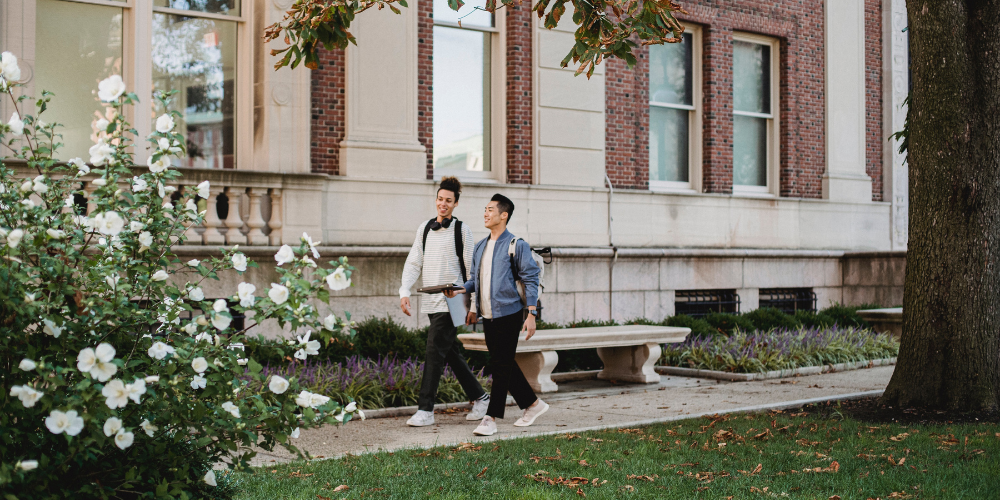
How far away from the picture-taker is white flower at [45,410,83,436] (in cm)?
337

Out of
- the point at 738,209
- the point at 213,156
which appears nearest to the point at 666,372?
the point at 738,209

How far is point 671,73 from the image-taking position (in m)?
16.4

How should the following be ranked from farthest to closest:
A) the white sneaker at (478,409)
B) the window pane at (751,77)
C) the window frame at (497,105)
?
the window pane at (751,77) < the window frame at (497,105) < the white sneaker at (478,409)

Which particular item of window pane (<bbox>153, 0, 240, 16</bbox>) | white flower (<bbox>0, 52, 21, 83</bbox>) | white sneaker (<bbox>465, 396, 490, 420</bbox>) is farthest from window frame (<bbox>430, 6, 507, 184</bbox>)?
white flower (<bbox>0, 52, 21, 83</bbox>)

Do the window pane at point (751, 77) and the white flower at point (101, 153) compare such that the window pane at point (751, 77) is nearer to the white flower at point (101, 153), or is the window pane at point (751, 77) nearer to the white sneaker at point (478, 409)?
the white sneaker at point (478, 409)

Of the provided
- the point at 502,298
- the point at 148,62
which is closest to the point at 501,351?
the point at 502,298

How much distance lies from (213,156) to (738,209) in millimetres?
8946

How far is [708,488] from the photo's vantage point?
5586 millimetres

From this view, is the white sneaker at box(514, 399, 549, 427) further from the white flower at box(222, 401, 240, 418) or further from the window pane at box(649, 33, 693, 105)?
the window pane at box(649, 33, 693, 105)

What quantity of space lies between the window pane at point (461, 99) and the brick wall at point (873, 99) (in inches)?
328

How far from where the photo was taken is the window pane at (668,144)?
1628cm

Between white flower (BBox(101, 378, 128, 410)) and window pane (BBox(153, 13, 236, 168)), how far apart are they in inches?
360

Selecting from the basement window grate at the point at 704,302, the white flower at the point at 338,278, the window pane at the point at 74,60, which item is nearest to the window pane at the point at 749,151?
the basement window grate at the point at 704,302

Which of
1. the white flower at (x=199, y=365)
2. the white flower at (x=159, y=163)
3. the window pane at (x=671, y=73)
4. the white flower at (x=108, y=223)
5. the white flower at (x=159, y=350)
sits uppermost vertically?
the window pane at (x=671, y=73)
